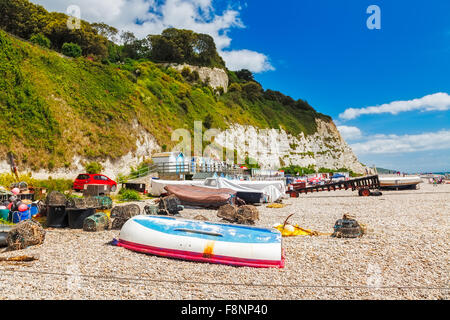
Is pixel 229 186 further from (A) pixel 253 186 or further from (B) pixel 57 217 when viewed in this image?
(B) pixel 57 217

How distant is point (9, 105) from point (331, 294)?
82.7ft

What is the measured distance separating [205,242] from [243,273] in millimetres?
1272

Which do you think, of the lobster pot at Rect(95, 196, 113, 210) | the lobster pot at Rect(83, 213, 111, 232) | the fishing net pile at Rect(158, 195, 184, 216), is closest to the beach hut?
the lobster pot at Rect(95, 196, 113, 210)

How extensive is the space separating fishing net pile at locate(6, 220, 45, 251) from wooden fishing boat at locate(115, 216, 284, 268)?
7.06ft

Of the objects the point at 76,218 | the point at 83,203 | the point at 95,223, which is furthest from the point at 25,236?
the point at 83,203

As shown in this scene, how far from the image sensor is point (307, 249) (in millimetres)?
7938

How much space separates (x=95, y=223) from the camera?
998 centimetres

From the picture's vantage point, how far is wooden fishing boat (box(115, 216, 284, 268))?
6672 mm

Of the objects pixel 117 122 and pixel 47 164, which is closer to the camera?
pixel 47 164

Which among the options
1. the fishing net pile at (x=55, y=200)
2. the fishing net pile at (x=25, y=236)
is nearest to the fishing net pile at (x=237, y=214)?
the fishing net pile at (x=55, y=200)

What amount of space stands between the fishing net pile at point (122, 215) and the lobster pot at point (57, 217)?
1638 millimetres

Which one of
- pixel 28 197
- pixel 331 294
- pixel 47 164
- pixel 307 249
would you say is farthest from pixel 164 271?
pixel 47 164
